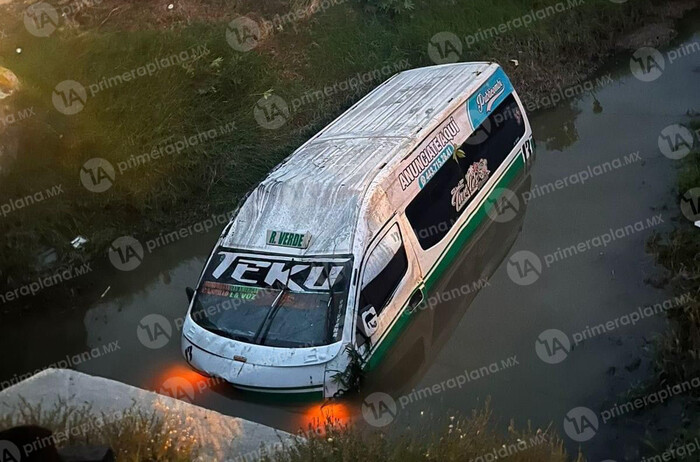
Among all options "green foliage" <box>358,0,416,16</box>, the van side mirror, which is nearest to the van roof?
the van side mirror

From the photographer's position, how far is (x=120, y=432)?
190 inches

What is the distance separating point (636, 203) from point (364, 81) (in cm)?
544

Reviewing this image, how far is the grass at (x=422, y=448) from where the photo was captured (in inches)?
184

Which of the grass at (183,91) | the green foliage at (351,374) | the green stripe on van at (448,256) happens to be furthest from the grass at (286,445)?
the grass at (183,91)

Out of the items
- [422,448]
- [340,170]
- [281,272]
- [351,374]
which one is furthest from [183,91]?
[422,448]

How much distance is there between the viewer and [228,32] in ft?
40.9

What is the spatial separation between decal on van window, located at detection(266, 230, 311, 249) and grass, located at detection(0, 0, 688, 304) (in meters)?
3.43

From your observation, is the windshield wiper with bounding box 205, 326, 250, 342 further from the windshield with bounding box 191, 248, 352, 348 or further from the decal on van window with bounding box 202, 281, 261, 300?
the decal on van window with bounding box 202, 281, 261, 300

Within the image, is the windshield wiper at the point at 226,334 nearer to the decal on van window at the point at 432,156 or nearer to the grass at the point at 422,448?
the grass at the point at 422,448

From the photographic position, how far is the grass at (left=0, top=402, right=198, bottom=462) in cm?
465

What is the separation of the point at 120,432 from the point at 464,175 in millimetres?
5503

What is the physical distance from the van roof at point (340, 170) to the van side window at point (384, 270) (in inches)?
13.3

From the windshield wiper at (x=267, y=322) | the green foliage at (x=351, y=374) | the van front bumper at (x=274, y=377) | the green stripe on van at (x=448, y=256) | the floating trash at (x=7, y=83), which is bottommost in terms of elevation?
the green stripe on van at (x=448, y=256)

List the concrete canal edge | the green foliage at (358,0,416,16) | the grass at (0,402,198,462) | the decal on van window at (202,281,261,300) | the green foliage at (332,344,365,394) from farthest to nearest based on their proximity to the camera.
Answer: the green foliage at (358,0,416,16) → the decal on van window at (202,281,261,300) → the green foliage at (332,344,365,394) → the concrete canal edge → the grass at (0,402,198,462)
